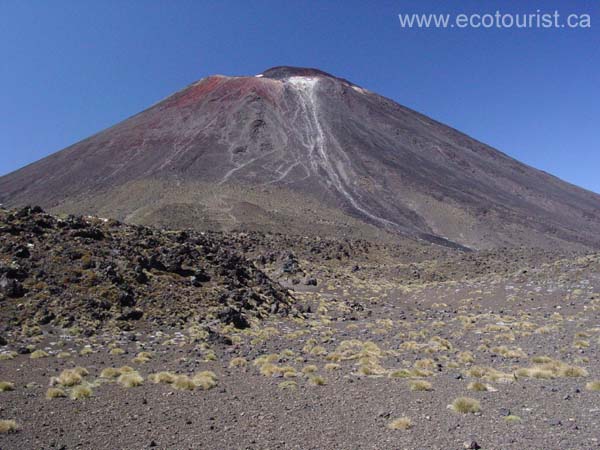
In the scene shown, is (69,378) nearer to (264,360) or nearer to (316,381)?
(264,360)

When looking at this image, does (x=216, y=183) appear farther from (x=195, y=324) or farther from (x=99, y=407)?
(x=99, y=407)

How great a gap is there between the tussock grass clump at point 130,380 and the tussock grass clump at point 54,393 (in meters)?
1.08

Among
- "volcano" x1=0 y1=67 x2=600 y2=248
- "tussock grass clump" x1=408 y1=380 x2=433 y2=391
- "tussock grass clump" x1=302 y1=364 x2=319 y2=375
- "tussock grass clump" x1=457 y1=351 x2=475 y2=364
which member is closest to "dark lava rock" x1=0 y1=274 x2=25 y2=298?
"tussock grass clump" x1=302 y1=364 x2=319 y2=375

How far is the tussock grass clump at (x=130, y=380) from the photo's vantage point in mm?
8773

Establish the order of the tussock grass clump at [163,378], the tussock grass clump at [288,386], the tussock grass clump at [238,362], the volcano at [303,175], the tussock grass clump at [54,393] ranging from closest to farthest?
the tussock grass clump at [54,393], the tussock grass clump at [288,386], the tussock grass clump at [163,378], the tussock grass clump at [238,362], the volcano at [303,175]

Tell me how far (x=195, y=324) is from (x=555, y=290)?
1556 cm

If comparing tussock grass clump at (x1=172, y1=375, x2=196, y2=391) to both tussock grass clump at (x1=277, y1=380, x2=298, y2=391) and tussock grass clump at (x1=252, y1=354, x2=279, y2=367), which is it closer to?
tussock grass clump at (x1=277, y1=380, x2=298, y2=391)

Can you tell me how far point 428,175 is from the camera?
72.9 meters

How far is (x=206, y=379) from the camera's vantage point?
897 centimetres

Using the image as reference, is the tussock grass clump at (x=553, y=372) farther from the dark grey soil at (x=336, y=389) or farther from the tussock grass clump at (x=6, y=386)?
the tussock grass clump at (x=6, y=386)

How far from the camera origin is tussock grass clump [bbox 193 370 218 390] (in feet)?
28.8

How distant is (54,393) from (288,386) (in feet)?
13.4

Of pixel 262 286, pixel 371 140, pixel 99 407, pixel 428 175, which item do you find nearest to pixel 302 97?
pixel 371 140

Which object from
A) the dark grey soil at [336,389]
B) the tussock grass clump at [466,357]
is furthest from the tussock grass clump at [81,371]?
the tussock grass clump at [466,357]
